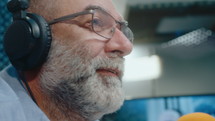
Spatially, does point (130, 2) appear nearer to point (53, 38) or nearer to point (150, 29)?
point (150, 29)

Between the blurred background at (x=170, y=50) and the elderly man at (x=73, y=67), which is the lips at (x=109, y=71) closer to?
the elderly man at (x=73, y=67)

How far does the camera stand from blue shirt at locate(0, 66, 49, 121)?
23.0 inches

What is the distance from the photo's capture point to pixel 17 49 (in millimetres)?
660

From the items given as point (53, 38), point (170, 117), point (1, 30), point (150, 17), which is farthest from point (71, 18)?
point (150, 17)

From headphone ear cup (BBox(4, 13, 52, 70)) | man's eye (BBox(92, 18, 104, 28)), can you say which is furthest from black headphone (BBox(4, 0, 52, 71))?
man's eye (BBox(92, 18, 104, 28))

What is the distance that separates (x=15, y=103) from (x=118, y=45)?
0.29 meters

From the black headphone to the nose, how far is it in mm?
153

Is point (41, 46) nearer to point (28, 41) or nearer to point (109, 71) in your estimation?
point (28, 41)

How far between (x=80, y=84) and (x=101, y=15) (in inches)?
7.8

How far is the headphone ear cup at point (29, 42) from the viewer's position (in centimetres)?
65

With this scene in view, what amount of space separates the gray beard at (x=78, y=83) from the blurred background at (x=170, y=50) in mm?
1335

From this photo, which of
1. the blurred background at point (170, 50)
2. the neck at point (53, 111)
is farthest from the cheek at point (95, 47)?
the blurred background at point (170, 50)

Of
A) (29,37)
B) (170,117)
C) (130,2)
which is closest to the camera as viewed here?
(29,37)

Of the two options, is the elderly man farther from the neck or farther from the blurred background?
the blurred background
